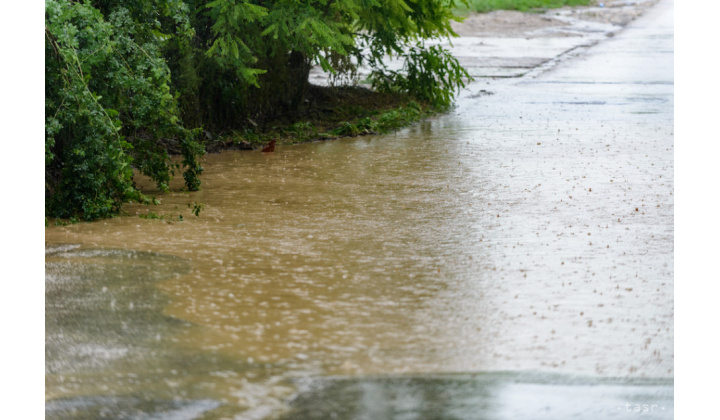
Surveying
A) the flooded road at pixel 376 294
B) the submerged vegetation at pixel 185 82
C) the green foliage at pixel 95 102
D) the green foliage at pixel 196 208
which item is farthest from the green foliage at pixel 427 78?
the green foliage at pixel 196 208

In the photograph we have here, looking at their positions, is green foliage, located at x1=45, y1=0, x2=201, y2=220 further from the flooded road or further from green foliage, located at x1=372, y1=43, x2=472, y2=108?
green foliage, located at x1=372, y1=43, x2=472, y2=108

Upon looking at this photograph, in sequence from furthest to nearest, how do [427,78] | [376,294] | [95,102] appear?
[427,78]
[95,102]
[376,294]

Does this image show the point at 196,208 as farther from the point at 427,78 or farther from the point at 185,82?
the point at 427,78

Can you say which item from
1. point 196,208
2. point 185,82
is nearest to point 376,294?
point 196,208

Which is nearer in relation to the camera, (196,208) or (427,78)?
(196,208)

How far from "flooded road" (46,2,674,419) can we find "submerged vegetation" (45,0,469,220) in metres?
0.47

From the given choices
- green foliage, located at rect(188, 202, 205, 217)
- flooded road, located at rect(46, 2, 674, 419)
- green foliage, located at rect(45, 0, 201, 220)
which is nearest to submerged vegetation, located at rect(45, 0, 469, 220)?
green foliage, located at rect(45, 0, 201, 220)

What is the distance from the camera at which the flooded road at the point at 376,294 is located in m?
3.96

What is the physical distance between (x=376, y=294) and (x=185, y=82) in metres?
5.17

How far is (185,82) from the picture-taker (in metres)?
9.69

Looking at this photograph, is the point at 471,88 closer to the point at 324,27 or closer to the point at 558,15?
the point at 324,27

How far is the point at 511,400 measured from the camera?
3.89 meters

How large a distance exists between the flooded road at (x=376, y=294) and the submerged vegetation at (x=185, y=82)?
18.5 inches

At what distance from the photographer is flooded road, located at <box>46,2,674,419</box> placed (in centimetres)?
396
